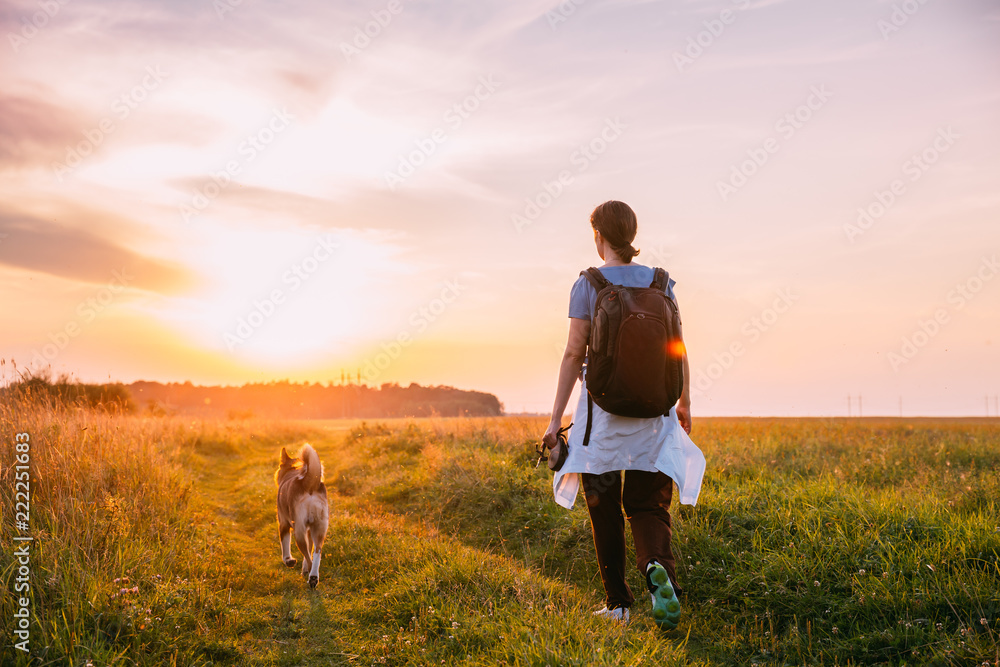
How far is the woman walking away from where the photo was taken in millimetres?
3764

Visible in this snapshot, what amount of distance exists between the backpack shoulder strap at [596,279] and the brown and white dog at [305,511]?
3.44 m

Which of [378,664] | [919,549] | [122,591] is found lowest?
[378,664]

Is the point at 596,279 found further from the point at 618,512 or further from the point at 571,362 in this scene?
the point at 618,512

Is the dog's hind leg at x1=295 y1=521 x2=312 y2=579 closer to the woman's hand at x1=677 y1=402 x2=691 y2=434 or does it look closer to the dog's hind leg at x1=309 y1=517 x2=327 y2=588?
the dog's hind leg at x1=309 y1=517 x2=327 y2=588

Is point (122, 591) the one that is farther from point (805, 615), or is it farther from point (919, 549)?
point (919, 549)

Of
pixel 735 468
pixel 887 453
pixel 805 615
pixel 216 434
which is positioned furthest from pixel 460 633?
pixel 216 434

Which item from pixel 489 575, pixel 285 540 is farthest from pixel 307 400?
pixel 489 575

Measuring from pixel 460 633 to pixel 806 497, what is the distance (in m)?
3.94

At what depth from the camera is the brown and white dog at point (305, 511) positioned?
5.82 metres

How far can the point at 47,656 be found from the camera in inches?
137

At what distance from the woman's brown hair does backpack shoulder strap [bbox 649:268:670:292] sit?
0.21 m

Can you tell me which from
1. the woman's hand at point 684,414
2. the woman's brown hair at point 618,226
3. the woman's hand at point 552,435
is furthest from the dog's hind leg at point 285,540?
the woman's brown hair at point 618,226

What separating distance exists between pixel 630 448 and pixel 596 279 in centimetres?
116

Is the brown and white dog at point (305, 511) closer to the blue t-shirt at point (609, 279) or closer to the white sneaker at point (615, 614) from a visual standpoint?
the white sneaker at point (615, 614)
